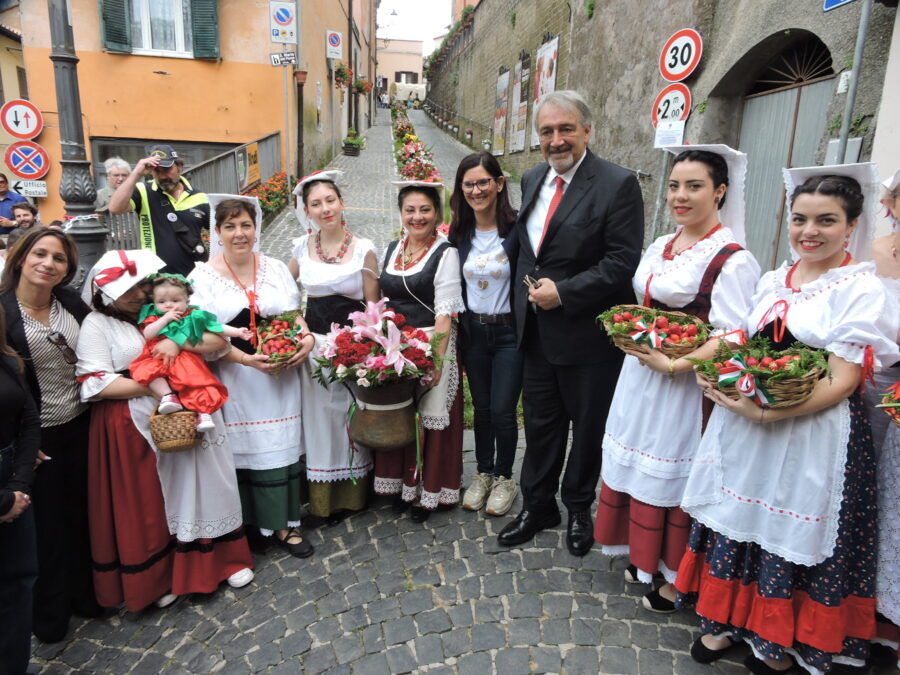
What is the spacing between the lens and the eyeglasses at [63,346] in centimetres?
280

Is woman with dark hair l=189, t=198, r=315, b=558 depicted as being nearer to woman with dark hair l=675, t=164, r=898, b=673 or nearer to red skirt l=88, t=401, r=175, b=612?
red skirt l=88, t=401, r=175, b=612

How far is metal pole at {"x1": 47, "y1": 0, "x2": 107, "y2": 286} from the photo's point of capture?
4422mm

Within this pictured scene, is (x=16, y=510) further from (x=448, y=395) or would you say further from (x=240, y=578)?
(x=448, y=395)

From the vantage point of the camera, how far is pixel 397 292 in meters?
3.51

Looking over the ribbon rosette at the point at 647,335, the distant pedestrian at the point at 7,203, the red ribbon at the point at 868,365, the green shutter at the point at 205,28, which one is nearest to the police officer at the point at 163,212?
the ribbon rosette at the point at 647,335

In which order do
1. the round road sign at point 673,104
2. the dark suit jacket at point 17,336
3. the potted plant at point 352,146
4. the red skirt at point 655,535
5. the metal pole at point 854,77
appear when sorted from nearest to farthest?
the dark suit jacket at point 17,336 → the red skirt at point 655,535 → the metal pole at point 854,77 → the round road sign at point 673,104 → the potted plant at point 352,146

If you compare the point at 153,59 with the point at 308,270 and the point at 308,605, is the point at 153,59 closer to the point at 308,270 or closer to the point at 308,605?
the point at 308,270

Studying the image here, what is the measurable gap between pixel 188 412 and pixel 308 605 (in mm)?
1210

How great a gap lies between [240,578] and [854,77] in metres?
6.37

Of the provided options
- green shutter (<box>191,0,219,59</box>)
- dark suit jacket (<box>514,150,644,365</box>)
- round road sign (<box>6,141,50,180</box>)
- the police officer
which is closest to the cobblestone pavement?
dark suit jacket (<box>514,150,644,365</box>)

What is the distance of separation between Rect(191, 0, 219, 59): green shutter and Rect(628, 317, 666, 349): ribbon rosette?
1335cm

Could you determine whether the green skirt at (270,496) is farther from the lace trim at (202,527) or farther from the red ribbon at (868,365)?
the red ribbon at (868,365)

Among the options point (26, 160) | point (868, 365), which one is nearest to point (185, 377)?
point (868, 365)

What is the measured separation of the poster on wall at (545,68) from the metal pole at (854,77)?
10.6 metres
